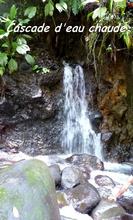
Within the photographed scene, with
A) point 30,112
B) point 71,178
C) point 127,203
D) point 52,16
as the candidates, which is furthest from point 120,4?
point 127,203

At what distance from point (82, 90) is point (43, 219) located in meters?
4.06

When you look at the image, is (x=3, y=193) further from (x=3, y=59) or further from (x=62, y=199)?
(x=3, y=59)

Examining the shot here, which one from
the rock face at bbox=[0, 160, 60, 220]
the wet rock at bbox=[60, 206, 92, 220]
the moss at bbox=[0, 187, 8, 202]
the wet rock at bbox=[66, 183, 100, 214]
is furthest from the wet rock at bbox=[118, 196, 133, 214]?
the moss at bbox=[0, 187, 8, 202]

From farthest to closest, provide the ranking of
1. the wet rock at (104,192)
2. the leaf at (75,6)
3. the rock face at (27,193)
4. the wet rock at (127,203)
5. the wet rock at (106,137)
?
1. the wet rock at (106,137)
2. the leaf at (75,6)
3. the wet rock at (104,192)
4. the wet rock at (127,203)
5. the rock face at (27,193)

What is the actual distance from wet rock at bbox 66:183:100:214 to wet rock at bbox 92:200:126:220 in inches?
3.4

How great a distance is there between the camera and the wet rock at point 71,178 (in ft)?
15.3

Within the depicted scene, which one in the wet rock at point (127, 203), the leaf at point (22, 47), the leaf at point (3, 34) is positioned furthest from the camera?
the leaf at point (22, 47)

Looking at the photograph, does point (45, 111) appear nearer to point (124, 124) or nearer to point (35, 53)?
point (35, 53)

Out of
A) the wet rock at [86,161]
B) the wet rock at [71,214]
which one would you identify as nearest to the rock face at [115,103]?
the wet rock at [86,161]

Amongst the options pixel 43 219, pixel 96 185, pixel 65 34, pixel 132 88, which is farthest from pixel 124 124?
pixel 43 219

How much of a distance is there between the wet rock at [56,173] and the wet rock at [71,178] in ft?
0.18

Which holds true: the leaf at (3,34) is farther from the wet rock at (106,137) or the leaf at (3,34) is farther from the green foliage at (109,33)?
the wet rock at (106,137)

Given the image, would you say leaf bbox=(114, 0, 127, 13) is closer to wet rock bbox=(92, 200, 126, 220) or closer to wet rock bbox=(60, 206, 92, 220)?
wet rock bbox=(92, 200, 126, 220)

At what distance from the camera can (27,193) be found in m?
2.29
